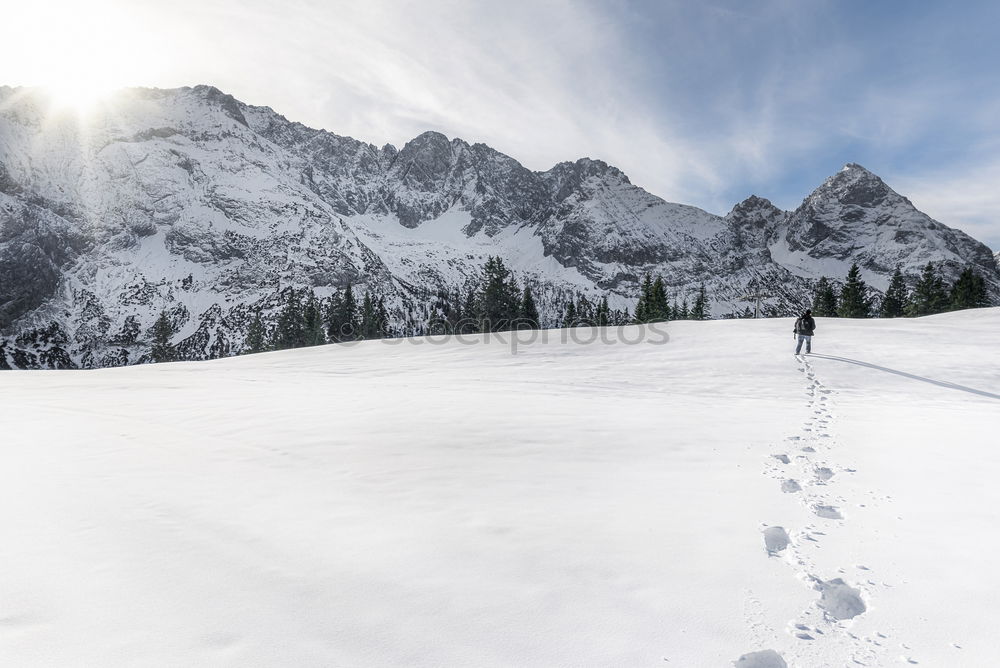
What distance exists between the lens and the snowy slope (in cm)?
270

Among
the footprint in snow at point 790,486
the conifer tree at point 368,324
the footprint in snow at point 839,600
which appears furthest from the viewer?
the conifer tree at point 368,324

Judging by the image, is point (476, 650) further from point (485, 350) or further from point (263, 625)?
point (485, 350)

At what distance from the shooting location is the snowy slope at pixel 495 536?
2.70 m

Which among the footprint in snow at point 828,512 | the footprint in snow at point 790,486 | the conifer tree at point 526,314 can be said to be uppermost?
the conifer tree at point 526,314

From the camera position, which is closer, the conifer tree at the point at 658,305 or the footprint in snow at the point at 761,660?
the footprint in snow at the point at 761,660

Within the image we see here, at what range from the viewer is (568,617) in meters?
2.91

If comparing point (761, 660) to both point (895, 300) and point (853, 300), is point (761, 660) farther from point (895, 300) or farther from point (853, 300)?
point (895, 300)

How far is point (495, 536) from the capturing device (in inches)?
160

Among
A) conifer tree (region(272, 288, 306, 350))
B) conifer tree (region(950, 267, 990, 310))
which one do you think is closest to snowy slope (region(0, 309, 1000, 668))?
conifer tree (region(272, 288, 306, 350))

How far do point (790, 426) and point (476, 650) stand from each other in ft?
26.2

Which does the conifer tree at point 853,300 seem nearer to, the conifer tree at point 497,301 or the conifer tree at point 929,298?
the conifer tree at point 929,298

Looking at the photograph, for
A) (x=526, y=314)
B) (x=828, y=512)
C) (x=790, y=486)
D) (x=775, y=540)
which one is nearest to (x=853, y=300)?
(x=526, y=314)

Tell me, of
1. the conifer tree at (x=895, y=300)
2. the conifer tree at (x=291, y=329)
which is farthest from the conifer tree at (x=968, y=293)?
the conifer tree at (x=291, y=329)

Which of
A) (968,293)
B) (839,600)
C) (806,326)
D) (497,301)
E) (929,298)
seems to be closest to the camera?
(839,600)
